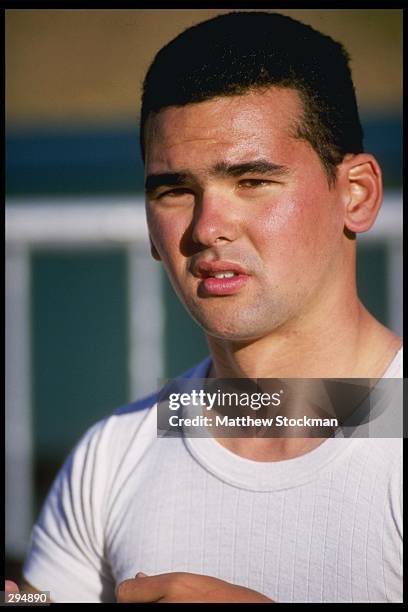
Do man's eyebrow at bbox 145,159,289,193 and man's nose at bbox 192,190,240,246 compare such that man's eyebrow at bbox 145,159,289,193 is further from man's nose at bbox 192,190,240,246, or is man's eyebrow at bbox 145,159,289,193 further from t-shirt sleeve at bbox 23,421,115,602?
t-shirt sleeve at bbox 23,421,115,602

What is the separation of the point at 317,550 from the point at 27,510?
2.94 metres

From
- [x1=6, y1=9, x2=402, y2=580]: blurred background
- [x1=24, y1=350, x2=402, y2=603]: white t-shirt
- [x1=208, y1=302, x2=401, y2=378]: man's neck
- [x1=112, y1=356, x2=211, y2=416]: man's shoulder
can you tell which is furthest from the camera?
[x1=6, y1=9, x2=402, y2=580]: blurred background

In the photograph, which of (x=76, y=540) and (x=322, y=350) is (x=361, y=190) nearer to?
(x=322, y=350)

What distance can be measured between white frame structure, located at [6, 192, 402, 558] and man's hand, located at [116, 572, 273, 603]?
2709 millimetres

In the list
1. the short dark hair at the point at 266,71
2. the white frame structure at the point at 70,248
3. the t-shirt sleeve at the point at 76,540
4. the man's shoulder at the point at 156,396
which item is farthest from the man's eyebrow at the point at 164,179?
the white frame structure at the point at 70,248

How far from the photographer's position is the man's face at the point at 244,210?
138cm

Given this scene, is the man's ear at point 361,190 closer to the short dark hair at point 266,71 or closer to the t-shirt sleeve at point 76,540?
the short dark hair at point 266,71

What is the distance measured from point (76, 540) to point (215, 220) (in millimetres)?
619

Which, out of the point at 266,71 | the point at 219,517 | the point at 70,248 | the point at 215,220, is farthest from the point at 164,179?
the point at 70,248

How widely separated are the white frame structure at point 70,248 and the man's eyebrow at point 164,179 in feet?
8.69

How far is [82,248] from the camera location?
181 inches

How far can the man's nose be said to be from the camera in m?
1.37

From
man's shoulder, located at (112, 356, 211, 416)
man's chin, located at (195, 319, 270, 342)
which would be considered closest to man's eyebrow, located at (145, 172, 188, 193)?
man's chin, located at (195, 319, 270, 342)

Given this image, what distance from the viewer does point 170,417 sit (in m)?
1.57
